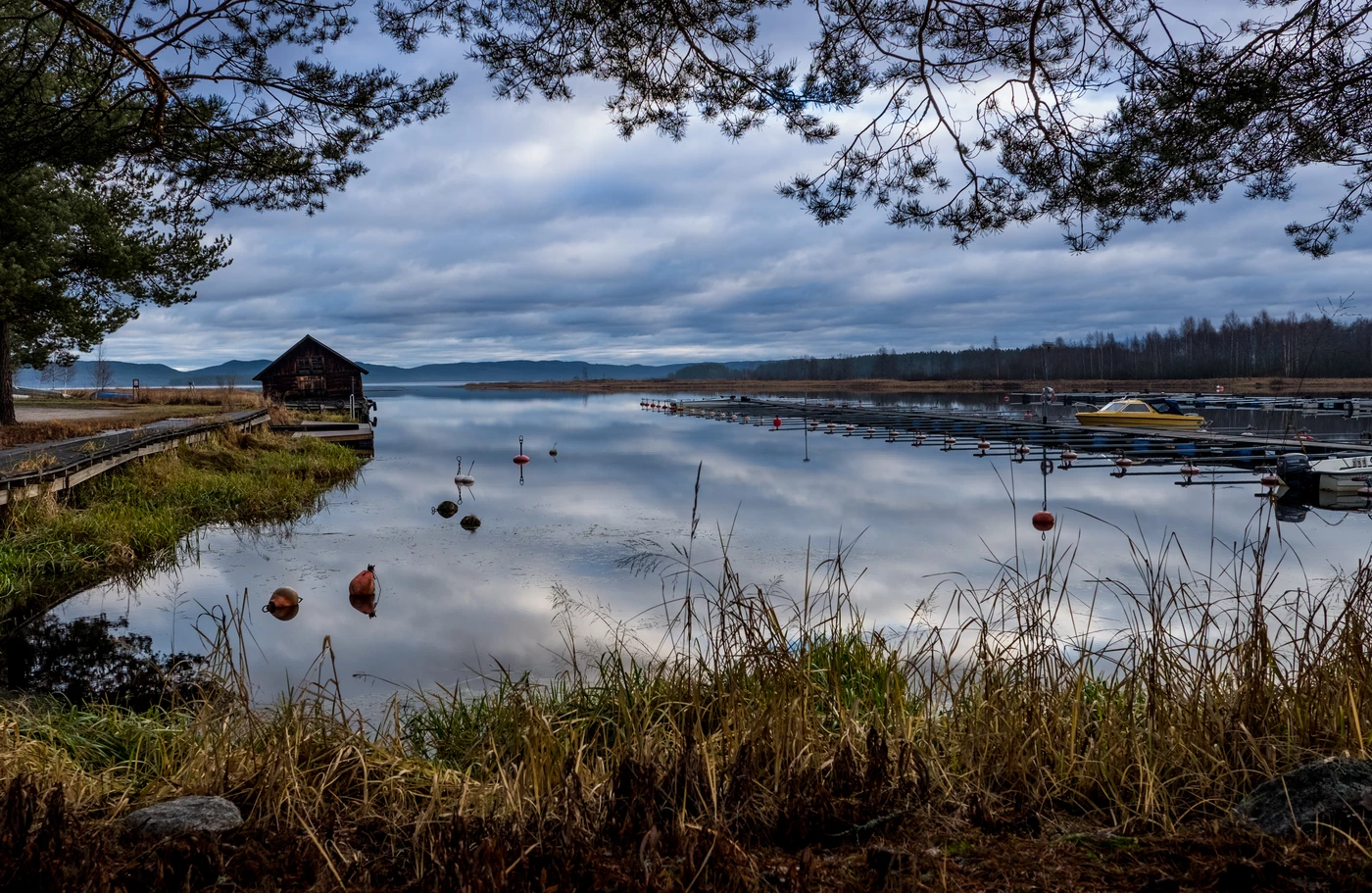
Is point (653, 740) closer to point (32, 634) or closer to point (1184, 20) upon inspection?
point (1184, 20)

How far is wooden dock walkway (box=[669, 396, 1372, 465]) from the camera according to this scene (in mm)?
27609

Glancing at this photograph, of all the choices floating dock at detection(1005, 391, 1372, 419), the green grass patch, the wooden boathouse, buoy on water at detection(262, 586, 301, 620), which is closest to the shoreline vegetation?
buoy on water at detection(262, 586, 301, 620)

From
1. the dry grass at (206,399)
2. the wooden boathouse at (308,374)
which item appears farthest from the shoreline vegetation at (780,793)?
the wooden boathouse at (308,374)

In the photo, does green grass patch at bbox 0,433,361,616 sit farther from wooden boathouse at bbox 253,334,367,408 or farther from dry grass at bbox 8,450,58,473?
wooden boathouse at bbox 253,334,367,408

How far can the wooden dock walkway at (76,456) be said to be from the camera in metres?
11.8

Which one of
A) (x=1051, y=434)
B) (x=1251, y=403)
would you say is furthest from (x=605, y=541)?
(x=1251, y=403)

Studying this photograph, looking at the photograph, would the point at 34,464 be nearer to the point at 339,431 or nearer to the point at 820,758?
the point at 820,758

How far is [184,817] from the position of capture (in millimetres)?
2762

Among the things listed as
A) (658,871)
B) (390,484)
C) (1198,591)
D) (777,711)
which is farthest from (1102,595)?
(390,484)

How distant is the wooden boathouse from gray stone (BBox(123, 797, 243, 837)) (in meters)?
49.0

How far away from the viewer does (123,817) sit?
9.56ft

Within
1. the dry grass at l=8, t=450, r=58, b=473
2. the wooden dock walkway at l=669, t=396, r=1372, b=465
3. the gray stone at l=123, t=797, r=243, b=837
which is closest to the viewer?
the gray stone at l=123, t=797, r=243, b=837

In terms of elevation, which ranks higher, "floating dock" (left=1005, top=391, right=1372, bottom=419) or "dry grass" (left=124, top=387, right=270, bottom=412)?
"dry grass" (left=124, top=387, right=270, bottom=412)

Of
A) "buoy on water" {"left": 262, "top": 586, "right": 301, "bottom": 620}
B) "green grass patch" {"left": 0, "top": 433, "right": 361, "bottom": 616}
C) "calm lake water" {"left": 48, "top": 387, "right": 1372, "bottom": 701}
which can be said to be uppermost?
"green grass patch" {"left": 0, "top": 433, "right": 361, "bottom": 616}
